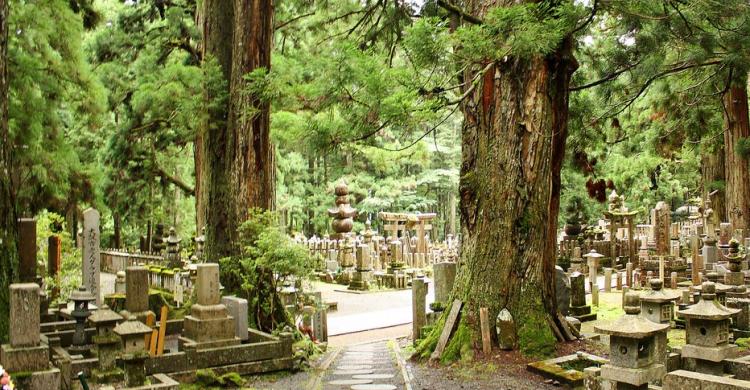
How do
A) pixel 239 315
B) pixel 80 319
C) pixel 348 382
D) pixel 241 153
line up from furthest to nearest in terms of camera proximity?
pixel 241 153 < pixel 239 315 < pixel 80 319 < pixel 348 382

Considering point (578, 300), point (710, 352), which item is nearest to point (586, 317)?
point (578, 300)

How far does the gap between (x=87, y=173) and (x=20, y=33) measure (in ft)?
12.3

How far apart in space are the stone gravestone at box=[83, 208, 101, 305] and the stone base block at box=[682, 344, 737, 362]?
1039 centimetres

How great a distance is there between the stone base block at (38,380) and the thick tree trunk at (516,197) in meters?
4.52

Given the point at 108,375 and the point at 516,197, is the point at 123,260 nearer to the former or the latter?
the point at 108,375

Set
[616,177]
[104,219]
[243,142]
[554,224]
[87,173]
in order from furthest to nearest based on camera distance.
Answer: [104,219] → [616,177] → [87,173] → [243,142] → [554,224]

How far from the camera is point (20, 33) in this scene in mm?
13695

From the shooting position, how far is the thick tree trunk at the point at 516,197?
8.41 metres

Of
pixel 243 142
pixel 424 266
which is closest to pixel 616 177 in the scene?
pixel 424 266

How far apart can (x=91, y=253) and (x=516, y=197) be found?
8432 millimetres

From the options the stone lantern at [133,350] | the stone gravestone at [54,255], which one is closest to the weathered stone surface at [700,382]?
the stone lantern at [133,350]

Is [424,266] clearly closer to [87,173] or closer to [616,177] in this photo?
[616,177]

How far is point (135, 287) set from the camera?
979 cm

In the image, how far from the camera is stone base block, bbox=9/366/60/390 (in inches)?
246
